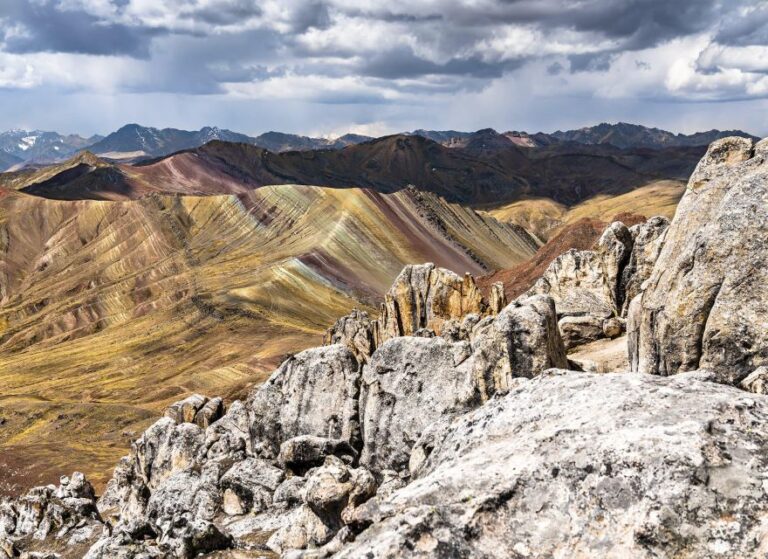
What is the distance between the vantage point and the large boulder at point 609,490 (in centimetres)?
1424

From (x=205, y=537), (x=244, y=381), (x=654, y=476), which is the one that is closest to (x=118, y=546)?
(x=205, y=537)

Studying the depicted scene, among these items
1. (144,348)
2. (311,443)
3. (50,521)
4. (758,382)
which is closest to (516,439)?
(758,382)

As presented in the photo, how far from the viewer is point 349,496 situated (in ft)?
93.1

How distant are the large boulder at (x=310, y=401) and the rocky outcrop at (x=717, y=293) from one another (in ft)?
64.0

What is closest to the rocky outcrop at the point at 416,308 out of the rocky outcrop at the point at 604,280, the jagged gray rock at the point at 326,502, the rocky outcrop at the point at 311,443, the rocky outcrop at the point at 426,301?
the rocky outcrop at the point at 426,301

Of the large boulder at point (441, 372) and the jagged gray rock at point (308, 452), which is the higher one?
the large boulder at point (441, 372)

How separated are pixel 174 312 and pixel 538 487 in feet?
559

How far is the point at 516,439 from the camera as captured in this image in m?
17.8

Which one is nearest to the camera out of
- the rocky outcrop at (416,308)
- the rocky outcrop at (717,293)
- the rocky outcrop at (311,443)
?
the rocky outcrop at (717,293)

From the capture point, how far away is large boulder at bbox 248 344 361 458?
43.1m

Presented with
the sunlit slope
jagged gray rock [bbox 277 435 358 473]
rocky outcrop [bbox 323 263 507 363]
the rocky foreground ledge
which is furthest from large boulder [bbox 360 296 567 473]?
the sunlit slope

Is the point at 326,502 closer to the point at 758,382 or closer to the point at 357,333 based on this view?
the point at 758,382

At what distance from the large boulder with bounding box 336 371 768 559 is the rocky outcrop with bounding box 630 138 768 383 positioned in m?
7.24

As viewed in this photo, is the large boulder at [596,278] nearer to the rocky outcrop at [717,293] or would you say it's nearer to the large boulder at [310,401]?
the large boulder at [310,401]
